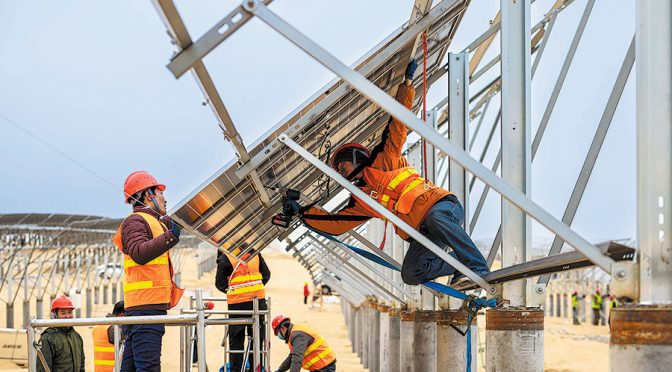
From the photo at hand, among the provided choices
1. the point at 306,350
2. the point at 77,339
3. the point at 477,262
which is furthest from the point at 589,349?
the point at 477,262

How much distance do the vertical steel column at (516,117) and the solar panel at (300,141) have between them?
0.63m

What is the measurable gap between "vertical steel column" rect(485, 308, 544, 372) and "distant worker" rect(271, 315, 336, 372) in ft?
17.6

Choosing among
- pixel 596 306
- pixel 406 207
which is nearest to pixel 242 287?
pixel 406 207

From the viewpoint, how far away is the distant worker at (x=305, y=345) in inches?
416

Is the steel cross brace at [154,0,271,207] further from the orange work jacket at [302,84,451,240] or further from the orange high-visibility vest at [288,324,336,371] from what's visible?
the orange high-visibility vest at [288,324,336,371]

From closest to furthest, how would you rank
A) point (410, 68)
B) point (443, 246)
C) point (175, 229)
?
1. point (175, 229)
2. point (443, 246)
3. point (410, 68)

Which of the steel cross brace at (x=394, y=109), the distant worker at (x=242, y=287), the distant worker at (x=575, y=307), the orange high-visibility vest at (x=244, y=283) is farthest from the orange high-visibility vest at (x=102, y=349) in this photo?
the distant worker at (x=575, y=307)

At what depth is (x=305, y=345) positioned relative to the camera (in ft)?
34.5

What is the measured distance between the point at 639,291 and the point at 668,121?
0.63 meters

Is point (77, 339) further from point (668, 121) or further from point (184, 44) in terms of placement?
point (668, 121)

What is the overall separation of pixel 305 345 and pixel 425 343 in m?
1.52

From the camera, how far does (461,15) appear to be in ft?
23.2

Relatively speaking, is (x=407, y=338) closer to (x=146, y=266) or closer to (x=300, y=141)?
(x=300, y=141)

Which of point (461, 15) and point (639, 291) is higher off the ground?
point (461, 15)
